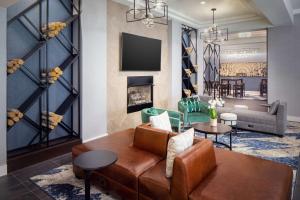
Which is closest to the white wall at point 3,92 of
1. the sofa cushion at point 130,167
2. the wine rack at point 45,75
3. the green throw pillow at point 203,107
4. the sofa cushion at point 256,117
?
the wine rack at point 45,75

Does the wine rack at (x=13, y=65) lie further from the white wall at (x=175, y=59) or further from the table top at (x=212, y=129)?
the white wall at (x=175, y=59)

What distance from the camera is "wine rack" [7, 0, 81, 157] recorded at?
354 centimetres

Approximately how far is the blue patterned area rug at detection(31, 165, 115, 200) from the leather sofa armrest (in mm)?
1019

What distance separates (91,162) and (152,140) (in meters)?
0.87

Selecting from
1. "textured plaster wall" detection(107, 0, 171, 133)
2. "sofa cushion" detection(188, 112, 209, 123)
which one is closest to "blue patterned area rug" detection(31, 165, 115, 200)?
"textured plaster wall" detection(107, 0, 171, 133)

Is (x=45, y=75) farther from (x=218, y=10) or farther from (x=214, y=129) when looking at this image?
(x=218, y=10)

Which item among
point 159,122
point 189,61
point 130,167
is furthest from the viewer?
point 189,61

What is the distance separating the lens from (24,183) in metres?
2.95

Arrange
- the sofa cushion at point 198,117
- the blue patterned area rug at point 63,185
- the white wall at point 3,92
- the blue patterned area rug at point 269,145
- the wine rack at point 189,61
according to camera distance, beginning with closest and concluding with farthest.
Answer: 1. the blue patterned area rug at point 63,185
2. the white wall at point 3,92
3. the blue patterned area rug at point 269,145
4. the sofa cushion at point 198,117
5. the wine rack at point 189,61

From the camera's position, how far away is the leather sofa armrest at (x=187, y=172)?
1903mm

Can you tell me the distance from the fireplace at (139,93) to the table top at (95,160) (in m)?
3.00

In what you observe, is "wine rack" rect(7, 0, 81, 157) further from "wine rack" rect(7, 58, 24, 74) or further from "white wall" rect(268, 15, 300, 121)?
"white wall" rect(268, 15, 300, 121)

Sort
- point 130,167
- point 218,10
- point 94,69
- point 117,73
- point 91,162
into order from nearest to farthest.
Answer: point 91,162
point 130,167
point 94,69
point 117,73
point 218,10

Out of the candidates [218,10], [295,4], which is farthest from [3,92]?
[295,4]
